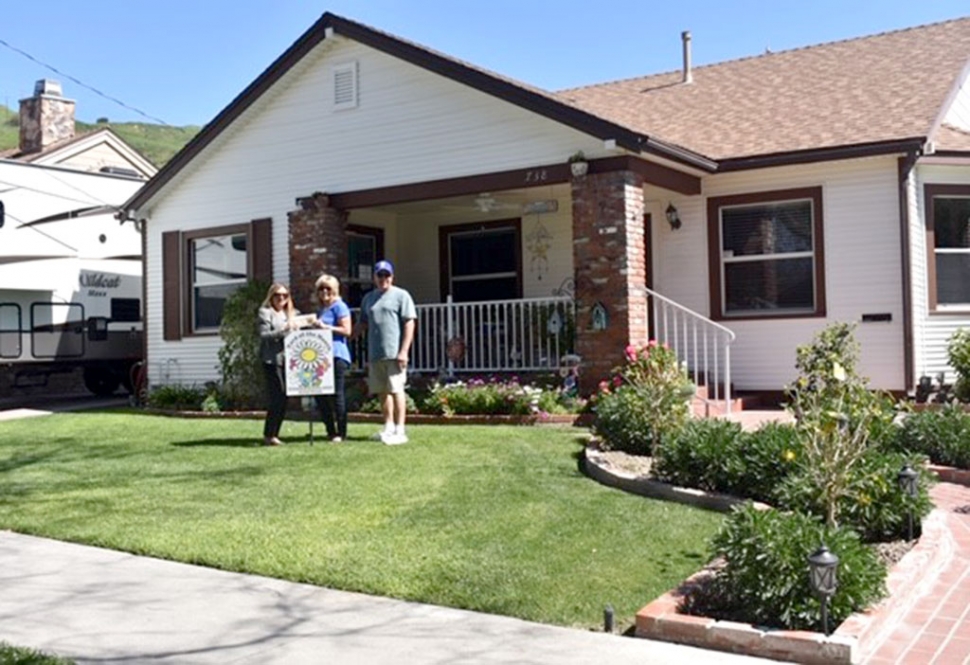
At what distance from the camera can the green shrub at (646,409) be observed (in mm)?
8055

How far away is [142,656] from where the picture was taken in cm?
411

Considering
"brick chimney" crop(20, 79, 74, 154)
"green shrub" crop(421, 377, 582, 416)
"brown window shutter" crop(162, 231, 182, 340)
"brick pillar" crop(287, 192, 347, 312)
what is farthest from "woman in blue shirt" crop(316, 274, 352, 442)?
"brick chimney" crop(20, 79, 74, 154)

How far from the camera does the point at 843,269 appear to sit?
1209cm

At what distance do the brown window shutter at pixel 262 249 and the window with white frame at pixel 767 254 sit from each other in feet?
21.5

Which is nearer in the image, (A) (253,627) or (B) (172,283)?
(A) (253,627)

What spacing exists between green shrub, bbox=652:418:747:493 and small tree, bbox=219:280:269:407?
7.89 meters

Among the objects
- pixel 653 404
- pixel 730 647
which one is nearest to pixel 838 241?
pixel 653 404

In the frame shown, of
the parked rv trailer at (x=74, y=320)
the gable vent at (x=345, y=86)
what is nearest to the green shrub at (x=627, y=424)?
the gable vent at (x=345, y=86)

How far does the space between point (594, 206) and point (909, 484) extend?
6371 mm

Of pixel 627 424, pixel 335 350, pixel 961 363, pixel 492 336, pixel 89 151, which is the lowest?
pixel 627 424

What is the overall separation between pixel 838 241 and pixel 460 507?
7.61 metres

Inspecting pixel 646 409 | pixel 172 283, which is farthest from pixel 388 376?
pixel 172 283

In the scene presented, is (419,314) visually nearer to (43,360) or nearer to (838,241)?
(838,241)

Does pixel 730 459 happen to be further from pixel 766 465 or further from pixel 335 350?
pixel 335 350
